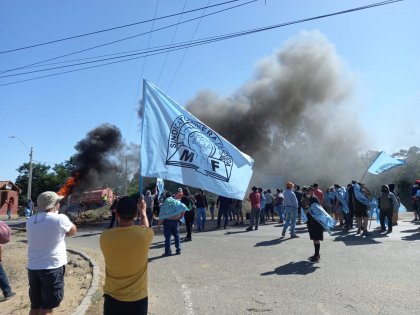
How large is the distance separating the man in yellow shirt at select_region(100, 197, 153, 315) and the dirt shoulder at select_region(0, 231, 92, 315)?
7.57 ft

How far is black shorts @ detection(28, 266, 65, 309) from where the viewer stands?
12.7 feet

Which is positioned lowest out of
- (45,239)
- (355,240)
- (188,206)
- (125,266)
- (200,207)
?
(355,240)

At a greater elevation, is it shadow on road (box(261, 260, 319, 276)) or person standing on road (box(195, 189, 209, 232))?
person standing on road (box(195, 189, 209, 232))

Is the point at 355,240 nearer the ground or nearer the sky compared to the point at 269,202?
nearer the ground

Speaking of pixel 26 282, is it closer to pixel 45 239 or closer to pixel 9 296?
pixel 9 296

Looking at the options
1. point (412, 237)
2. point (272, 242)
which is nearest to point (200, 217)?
point (272, 242)

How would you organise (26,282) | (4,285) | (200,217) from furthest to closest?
(200,217), (26,282), (4,285)

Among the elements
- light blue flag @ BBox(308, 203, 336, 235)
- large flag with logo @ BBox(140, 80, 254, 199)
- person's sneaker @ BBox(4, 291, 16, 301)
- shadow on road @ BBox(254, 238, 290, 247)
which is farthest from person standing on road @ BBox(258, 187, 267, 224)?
person's sneaker @ BBox(4, 291, 16, 301)

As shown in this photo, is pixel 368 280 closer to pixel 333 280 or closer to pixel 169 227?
pixel 333 280

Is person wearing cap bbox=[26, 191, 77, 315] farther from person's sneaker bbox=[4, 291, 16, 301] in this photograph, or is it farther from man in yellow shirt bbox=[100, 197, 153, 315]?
person's sneaker bbox=[4, 291, 16, 301]

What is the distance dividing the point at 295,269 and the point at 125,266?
15.7 feet

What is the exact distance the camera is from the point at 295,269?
7.18 meters

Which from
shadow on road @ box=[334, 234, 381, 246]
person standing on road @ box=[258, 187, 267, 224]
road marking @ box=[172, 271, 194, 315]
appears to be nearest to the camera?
road marking @ box=[172, 271, 194, 315]

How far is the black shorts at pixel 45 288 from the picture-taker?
12.7 feet
